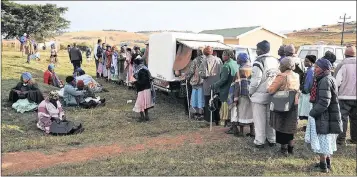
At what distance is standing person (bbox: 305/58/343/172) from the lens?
200 inches

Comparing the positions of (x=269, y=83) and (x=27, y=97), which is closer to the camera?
(x=269, y=83)

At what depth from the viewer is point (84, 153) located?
6137mm

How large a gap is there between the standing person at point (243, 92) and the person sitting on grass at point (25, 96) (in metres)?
5.41

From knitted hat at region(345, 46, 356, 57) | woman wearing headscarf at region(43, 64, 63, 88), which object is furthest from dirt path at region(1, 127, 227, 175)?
woman wearing headscarf at region(43, 64, 63, 88)

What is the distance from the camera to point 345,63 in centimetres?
670

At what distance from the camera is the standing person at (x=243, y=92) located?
6.75 metres

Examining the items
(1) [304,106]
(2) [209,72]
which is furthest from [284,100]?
(2) [209,72]

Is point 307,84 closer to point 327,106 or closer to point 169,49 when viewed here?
point 327,106

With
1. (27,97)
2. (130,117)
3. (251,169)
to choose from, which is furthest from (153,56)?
(251,169)

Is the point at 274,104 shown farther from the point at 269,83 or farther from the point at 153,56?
the point at 153,56

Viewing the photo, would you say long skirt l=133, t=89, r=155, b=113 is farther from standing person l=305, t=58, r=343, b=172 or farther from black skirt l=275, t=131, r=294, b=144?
standing person l=305, t=58, r=343, b=172

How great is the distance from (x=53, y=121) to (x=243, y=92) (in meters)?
3.95

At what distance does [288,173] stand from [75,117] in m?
5.58

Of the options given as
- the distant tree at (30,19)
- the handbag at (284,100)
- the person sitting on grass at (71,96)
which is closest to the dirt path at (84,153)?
the handbag at (284,100)
